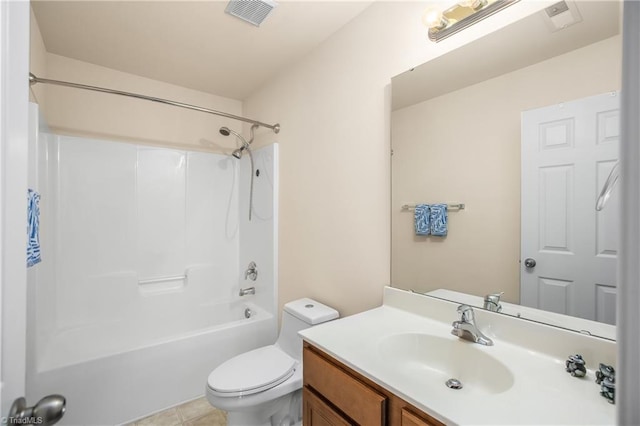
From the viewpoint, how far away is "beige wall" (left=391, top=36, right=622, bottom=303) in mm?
983

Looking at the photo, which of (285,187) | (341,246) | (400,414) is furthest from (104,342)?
(400,414)

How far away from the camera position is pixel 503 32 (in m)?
1.10

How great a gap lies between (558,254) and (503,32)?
844 millimetres

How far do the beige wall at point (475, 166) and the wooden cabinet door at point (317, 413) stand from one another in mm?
634

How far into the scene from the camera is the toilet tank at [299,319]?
1.67 m

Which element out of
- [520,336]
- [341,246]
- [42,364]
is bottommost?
[42,364]

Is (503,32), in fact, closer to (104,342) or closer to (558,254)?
(558,254)

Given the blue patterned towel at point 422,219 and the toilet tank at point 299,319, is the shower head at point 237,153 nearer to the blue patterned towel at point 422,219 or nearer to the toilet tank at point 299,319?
the toilet tank at point 299,319

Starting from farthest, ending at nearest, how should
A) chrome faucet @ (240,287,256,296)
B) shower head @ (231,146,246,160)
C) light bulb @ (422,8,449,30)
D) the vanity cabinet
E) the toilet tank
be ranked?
shower head @ (231,146,246,160)
chrome faucet @ (240,287,256,296)
the toilet tank
light bulb @ (422,8,449,30)
the vanity cabinet

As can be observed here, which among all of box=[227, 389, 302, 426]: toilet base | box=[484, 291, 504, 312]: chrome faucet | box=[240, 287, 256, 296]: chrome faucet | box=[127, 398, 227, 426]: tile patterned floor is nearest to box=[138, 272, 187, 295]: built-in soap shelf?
box=[240, 287, 256, 296]: chrome faucet

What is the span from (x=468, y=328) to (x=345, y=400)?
52cm

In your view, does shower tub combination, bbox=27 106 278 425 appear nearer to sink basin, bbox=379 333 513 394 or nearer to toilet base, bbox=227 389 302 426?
toilet base, bbox=227 389 302 426

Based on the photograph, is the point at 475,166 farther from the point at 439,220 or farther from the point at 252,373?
the point at 252,373

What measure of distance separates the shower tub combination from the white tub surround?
4.24ft
